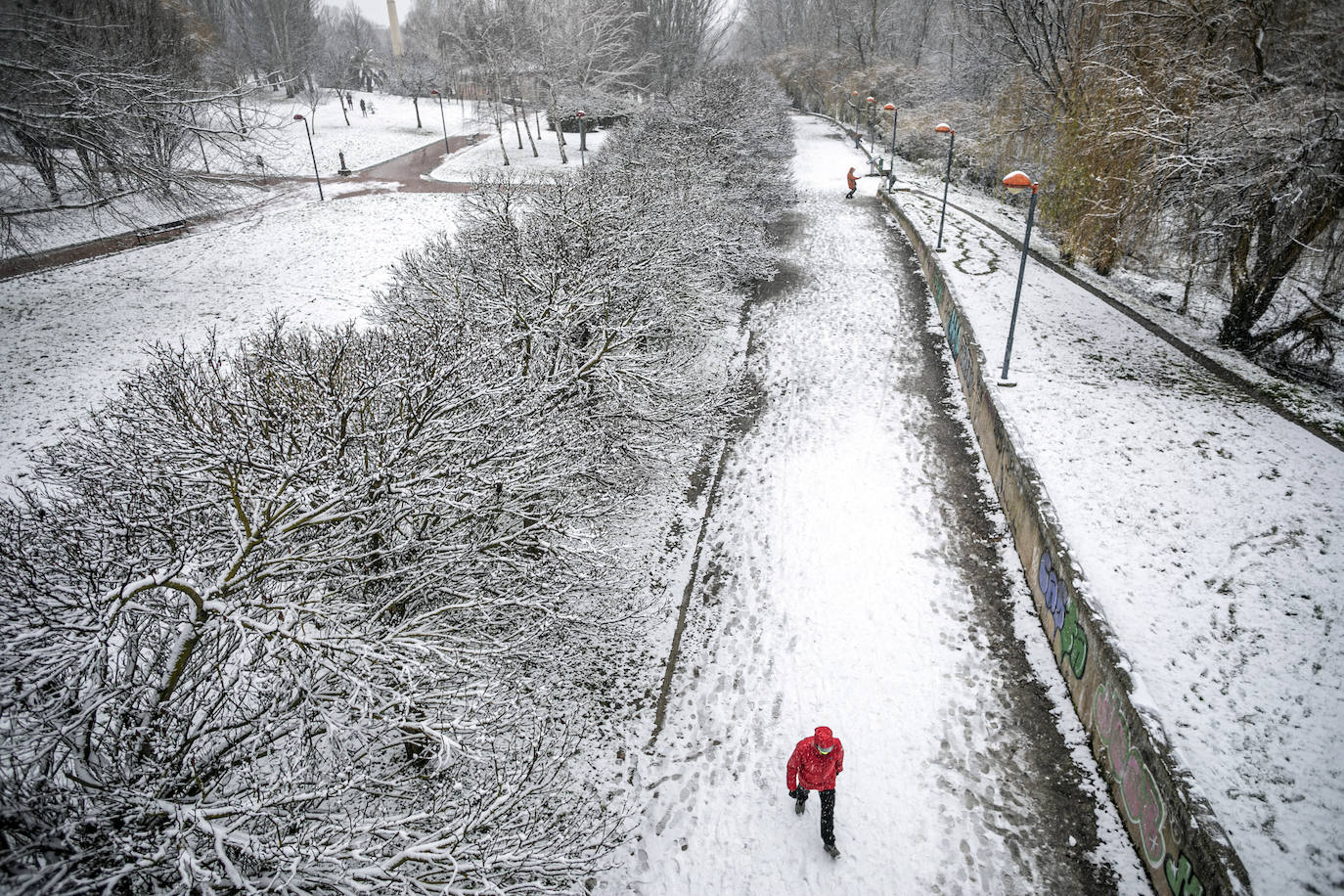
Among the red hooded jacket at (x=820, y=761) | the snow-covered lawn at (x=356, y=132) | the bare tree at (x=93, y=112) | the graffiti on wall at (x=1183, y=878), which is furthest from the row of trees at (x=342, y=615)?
the snow-covered lawn at (x=356, y=132)

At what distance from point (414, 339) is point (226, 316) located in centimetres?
1523

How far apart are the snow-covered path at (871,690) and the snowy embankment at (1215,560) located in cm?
131

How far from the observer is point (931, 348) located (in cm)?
1958

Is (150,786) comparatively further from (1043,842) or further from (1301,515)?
(1301,515)

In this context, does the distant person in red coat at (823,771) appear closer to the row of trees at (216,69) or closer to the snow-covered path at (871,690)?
the snow-covered path at (871,690)

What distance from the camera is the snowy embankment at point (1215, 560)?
683 centimetres

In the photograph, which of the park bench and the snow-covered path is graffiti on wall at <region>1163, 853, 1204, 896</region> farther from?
the park bench

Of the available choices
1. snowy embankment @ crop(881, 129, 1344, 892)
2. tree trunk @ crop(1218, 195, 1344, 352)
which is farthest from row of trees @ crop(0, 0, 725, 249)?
tree trunk @ crop(1218, 195, 1344, 352)

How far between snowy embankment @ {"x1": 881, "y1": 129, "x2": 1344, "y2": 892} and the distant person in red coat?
11.5 feet

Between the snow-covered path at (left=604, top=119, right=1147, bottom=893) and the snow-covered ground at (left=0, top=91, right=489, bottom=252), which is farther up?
the snow-covered ground at (left=0, top=91, right=489, bottom=252)

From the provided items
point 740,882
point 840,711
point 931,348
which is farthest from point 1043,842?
point 931,348

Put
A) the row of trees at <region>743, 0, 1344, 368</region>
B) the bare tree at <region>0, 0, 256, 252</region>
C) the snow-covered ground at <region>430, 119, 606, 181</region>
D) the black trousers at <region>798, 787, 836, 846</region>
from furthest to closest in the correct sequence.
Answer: the snow-covered ground at <region>430, 119, 606, 181</region>
the row of trees at <region>743, 0, 1344, 368</region>
the bare tree at <region>0, 0, 256, 252</region>
the black trousers at <region>798, 787, 836, 846</region>

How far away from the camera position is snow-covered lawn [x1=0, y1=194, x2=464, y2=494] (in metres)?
16.0

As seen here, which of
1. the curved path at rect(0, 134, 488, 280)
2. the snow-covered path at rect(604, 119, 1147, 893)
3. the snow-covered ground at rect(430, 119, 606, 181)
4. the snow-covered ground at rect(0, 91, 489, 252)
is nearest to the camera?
the snow-covered path at rect(604, 119, 1147, 893)
